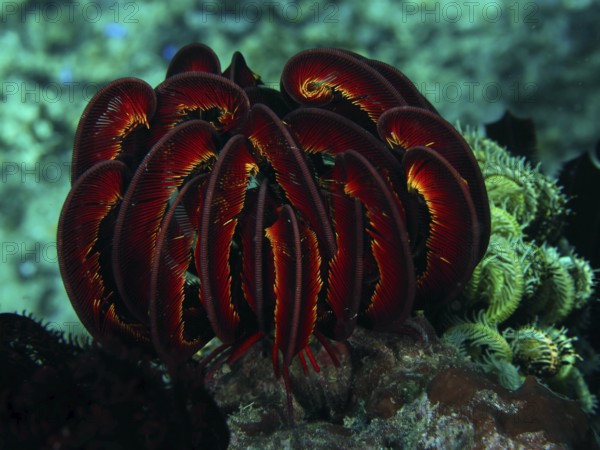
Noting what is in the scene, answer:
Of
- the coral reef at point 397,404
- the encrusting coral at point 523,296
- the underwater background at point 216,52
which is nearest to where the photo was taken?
the coral reef at point 397,404

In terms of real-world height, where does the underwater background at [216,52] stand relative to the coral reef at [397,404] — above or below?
above

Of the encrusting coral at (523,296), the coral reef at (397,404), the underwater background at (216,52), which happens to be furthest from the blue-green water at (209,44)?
the coral reef at (397,404)

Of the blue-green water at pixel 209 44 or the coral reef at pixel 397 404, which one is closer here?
the coral reef at pixel 397 404

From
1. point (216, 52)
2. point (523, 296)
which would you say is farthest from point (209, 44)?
point (523, 296)

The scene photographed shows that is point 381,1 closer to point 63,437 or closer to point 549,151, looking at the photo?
point 549,151

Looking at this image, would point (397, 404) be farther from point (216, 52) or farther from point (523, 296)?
point (216, 52)

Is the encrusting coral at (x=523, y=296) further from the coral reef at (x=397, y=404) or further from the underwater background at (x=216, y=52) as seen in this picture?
the underwater background at (x=216, y=52)

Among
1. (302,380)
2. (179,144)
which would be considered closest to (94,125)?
(179,144)

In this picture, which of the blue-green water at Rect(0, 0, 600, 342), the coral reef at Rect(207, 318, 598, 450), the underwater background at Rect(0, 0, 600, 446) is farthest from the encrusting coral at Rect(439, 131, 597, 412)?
the blue-green water at Rect(0, 0, 600, 342)

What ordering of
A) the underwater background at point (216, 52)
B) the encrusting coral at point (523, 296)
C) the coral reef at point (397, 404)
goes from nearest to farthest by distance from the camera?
1. the coral reef at point (397, 404)
2. the encrusting coral at point (523, 296)
3. the underwater background at point (216, 52)
